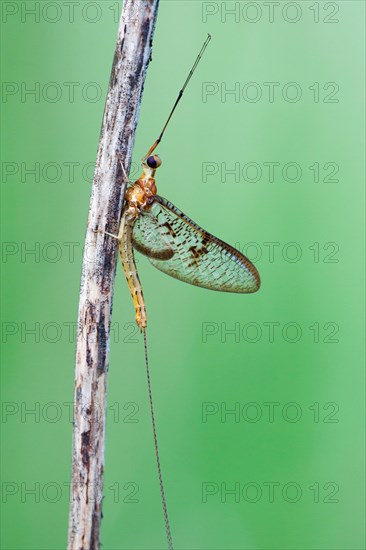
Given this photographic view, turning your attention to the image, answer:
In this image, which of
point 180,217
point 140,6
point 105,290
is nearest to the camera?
point 140,6

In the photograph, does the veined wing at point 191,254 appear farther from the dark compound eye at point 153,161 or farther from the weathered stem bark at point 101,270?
the weathered stem bark at point 101,270

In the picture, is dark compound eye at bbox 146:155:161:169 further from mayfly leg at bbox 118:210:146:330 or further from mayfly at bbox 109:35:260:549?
mayfly leg at bbox 118:210:146:330

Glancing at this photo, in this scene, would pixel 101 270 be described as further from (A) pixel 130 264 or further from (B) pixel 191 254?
(B) pixel 191 254

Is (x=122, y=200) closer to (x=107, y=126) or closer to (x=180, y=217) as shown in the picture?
(x=107, y=126)

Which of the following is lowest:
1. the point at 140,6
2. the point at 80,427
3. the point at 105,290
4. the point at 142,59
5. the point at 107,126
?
the point at 80,427

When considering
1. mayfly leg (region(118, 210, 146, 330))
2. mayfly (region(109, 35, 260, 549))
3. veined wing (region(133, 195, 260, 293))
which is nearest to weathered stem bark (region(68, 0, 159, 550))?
mayfly leg (region(118, 210, 146, 330))

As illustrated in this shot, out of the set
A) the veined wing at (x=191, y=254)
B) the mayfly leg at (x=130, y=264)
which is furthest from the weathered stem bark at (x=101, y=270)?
the veined wing at (x=191, y=254)

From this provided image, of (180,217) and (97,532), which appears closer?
(97,532)

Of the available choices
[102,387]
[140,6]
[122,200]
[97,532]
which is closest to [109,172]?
[122,200]
